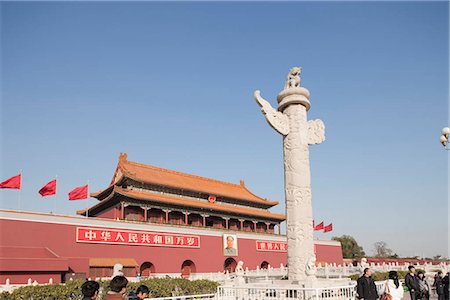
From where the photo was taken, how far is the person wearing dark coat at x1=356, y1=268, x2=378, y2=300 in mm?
5634

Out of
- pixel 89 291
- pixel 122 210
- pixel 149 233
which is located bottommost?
pixel 149 233

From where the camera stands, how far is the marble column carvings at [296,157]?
9414 millimetres

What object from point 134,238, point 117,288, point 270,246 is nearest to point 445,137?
point 117,288

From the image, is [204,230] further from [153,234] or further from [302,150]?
[302,150]

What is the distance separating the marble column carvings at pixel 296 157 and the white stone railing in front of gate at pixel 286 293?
4.08ft

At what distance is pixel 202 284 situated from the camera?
11297 mm

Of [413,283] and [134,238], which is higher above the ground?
[134,238]

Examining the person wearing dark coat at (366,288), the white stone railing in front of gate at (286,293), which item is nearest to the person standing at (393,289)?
the person wearing dark coat at (366,288)

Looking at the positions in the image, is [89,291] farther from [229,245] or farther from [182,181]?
[182,181]

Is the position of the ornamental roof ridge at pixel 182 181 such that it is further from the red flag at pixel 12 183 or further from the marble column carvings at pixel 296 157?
the marble column carvings at pixel 296 157

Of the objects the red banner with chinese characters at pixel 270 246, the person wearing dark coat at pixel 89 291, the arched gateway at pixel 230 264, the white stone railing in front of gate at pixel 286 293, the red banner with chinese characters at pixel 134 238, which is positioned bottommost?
the arched gateway at pixel 230 264

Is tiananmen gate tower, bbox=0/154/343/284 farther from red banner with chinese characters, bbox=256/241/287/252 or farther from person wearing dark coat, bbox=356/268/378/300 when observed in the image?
person wearing dark coat, bbox=356/268/378/300

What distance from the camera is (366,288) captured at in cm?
566

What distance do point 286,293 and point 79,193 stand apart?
12972 millimetres
